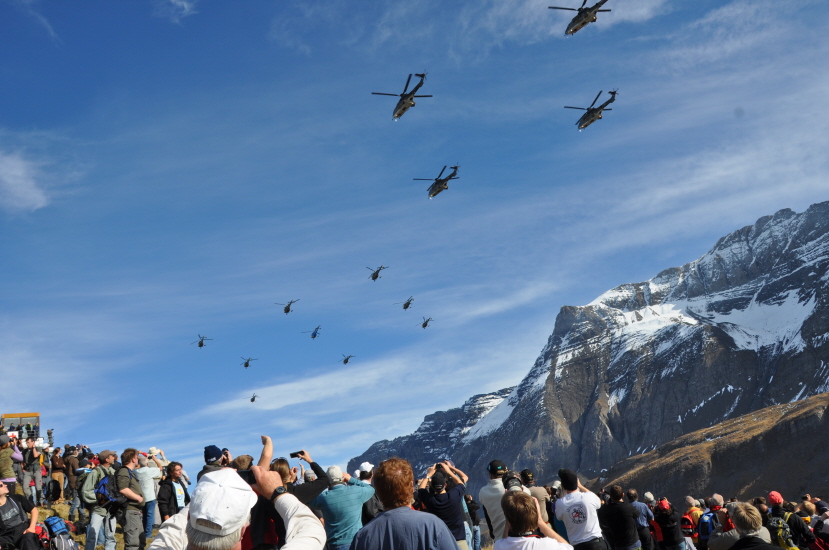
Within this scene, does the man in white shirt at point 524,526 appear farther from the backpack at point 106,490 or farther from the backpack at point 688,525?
the backpack at point 688,525

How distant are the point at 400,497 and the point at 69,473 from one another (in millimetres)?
17098

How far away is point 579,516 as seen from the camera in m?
10.1

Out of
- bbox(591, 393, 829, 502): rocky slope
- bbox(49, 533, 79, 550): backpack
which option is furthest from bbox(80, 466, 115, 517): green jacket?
bbox(591, 393, 829, 502): rocky slope

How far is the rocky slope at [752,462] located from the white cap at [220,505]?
14042 centimetres

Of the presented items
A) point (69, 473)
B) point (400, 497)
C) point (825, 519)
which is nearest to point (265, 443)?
point (400, 497)

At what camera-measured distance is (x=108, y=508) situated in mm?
13086

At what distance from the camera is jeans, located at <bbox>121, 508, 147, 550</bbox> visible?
1239 centimetres

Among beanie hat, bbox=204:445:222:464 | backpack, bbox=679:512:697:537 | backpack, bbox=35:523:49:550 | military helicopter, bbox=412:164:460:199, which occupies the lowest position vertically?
backpack, bbox=679:512:697:537

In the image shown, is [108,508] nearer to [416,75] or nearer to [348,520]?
[348,520]

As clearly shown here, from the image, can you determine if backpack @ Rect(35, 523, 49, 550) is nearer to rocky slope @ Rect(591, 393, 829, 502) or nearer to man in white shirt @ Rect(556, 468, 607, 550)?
man in white shirt @ Rect(556, 468, 607, 550)

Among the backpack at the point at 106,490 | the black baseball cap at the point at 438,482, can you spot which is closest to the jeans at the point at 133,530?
the backpack at the point at 106,490

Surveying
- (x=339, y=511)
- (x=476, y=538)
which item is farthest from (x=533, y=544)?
(x=476, y=538)

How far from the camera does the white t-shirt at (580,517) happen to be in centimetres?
1003

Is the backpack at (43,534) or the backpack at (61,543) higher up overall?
the backpack at (43,534)
